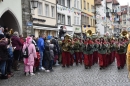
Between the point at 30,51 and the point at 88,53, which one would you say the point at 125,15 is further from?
the point at 30,51

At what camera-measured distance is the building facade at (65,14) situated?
122 ft

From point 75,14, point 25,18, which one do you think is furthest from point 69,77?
point 75,14

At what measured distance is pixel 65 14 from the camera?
39.2m

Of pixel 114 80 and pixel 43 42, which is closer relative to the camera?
pixel 114 80

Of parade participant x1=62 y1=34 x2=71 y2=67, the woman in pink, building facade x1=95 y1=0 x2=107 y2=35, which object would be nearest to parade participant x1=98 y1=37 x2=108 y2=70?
parade participant x1=62 y1=34 x2=71 y2=67

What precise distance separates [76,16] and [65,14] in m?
5.60

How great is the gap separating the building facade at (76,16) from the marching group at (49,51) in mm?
24314

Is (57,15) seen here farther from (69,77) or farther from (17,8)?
(69,77)

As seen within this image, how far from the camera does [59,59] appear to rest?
18.9 m

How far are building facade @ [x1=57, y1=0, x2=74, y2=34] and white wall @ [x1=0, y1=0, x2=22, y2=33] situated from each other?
42.8 ft

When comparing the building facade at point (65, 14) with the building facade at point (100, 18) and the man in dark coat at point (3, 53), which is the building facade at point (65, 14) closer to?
the building facade at point (100, 18)

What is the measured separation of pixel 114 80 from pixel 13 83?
3793 mm

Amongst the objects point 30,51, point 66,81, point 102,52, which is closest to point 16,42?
point 30,51

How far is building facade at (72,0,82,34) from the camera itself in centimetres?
4344
